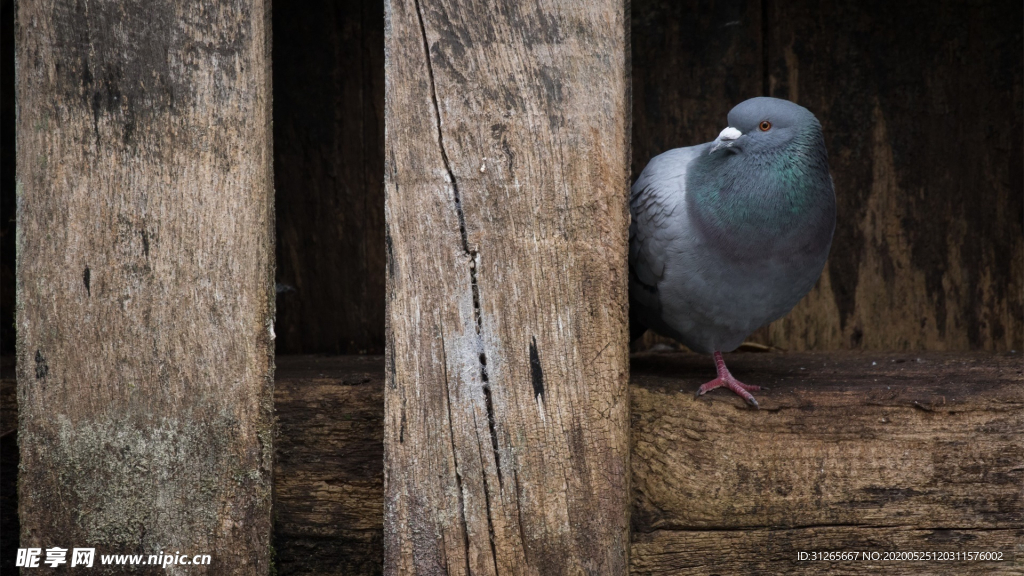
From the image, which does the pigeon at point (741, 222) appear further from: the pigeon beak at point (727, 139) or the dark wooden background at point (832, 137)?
A: the dark wooden background at point (832, 137)

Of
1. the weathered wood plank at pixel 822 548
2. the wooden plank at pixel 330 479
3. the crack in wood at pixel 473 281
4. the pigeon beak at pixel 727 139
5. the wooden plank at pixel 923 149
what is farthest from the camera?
the wooden plank at pixel 923 149

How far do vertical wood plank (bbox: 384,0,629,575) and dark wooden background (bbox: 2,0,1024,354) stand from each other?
115 centimetres

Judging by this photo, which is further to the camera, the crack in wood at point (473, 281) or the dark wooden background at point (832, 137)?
the dark wooden background at point (832, 137)

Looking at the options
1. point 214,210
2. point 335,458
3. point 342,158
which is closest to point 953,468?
point 335,458

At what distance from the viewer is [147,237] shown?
1.59 meters

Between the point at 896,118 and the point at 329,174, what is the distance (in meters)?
1.82

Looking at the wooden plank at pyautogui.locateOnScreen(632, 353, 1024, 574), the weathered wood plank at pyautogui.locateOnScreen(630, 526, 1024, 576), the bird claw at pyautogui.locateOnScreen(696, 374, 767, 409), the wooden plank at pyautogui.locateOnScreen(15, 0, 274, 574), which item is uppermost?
the wooden plank at pyautogui.locateOnScreen(15, 0, 274, 574)

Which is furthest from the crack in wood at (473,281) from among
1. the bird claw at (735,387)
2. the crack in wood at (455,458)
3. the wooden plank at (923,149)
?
the wooden plank at (923,149)

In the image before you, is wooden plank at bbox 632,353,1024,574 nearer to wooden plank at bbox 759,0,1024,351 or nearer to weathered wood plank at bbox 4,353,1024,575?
weathered wood plank at bbox 4,353,1024,575

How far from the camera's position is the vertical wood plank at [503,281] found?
5.17ft

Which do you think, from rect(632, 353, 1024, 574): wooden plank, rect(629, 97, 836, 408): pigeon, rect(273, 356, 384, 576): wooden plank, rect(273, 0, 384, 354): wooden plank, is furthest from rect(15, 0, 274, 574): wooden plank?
rect(273, 0, 384, 354): wooden plank

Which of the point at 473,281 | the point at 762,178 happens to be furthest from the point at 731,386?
the point at 473,281

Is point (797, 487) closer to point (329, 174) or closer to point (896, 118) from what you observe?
point (896, 118)

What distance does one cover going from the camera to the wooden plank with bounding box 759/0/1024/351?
8.65 feet
